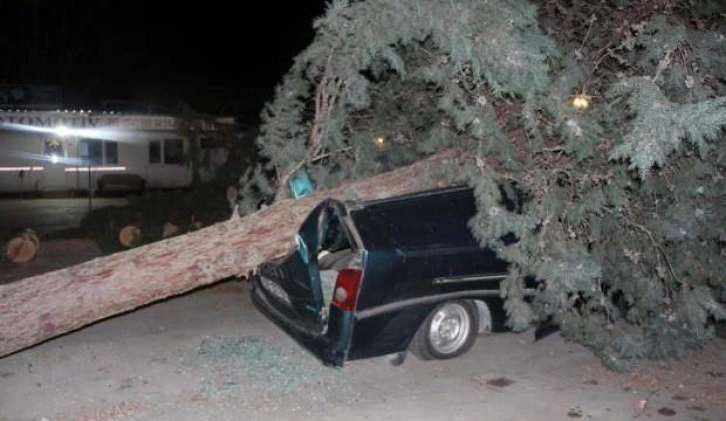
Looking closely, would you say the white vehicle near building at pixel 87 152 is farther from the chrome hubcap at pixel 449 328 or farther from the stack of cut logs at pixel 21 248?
the chrome hubcap at pixel 449 328

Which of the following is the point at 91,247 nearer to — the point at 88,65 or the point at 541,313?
the point at 541,313

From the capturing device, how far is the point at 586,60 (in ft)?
22.0

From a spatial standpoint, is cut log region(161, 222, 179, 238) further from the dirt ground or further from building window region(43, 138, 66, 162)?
building window region(43, 138, 66, 162)

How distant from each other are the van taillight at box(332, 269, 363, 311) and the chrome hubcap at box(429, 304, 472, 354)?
3.00 feet

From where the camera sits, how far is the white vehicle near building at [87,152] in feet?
74.8

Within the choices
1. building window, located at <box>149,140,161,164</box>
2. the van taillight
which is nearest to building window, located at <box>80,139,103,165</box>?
building window, located at <box>149,140,161,164</box>

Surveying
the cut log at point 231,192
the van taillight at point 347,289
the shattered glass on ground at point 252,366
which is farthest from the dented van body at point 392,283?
the cut log at point 231,192

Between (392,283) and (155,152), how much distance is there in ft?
75.9

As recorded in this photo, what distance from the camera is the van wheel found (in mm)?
6070

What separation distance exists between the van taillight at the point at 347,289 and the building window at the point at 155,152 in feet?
75.1

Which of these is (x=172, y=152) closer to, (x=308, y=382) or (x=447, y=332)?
(x=447, y=332)

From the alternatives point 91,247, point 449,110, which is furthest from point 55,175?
point 449,110

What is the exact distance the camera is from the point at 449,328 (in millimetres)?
6258

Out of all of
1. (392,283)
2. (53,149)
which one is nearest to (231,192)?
(392,283)
